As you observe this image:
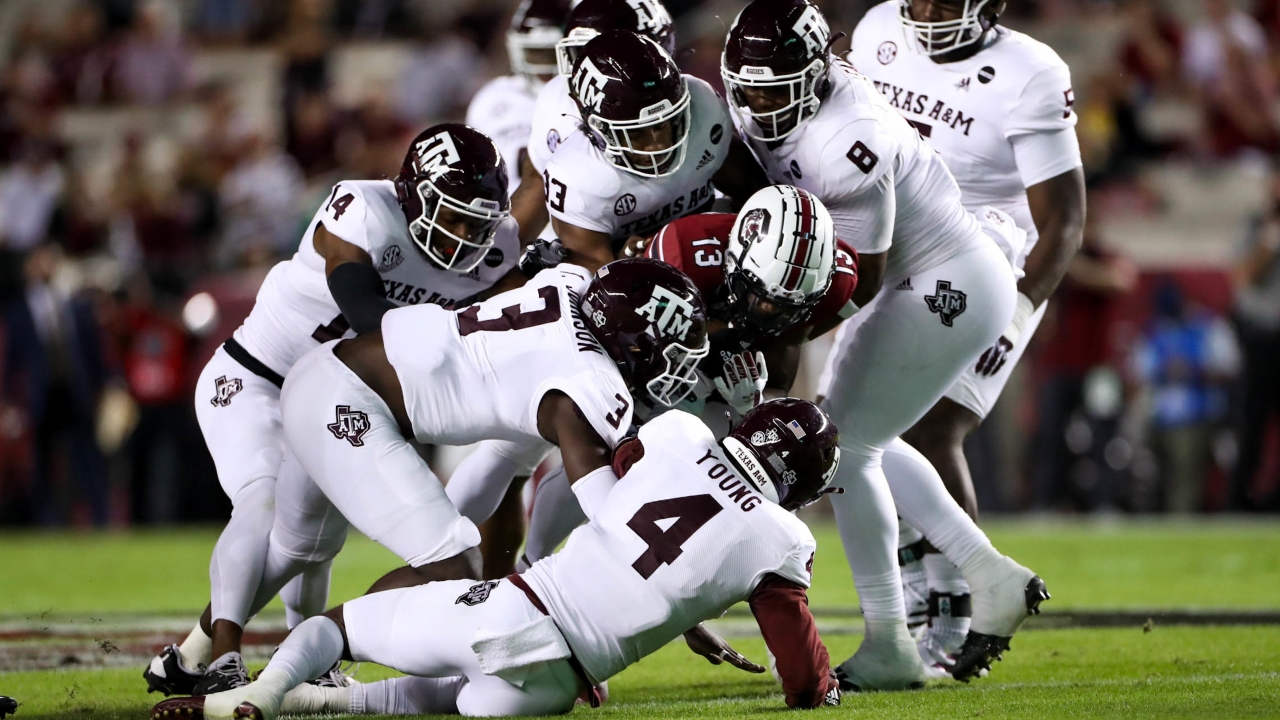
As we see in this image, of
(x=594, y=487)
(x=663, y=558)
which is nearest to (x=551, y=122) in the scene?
(x=594, y=487)

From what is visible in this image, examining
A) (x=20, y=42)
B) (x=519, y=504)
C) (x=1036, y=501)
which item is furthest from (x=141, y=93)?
(x=519, y=504)

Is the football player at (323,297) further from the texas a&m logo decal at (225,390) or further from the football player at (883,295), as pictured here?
the football player at (883,295)

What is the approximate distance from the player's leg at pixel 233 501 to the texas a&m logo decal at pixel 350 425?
2.03 ft

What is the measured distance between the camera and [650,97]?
4.77m

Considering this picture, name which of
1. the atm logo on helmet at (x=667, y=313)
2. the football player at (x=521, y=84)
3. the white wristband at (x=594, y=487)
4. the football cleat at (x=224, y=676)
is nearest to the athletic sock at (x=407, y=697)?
the football cleat at (x=224, y=676)

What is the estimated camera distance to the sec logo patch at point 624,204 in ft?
16.4

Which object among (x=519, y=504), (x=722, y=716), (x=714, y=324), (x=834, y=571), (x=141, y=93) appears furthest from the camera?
(x=141, y=93)

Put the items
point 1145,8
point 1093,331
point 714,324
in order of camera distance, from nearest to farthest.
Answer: point 714,324
point 1093,331
point 1145,8

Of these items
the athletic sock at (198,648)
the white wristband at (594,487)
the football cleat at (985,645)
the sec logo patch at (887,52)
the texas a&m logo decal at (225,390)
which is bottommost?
the football cleat at (985,645)

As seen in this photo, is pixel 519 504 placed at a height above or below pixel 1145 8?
above

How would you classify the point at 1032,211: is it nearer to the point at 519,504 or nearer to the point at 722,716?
the point at 519,504

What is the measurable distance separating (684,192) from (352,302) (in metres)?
1.11

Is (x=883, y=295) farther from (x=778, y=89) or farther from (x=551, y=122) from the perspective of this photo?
(x=551, y=122)

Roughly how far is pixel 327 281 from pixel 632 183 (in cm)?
105
